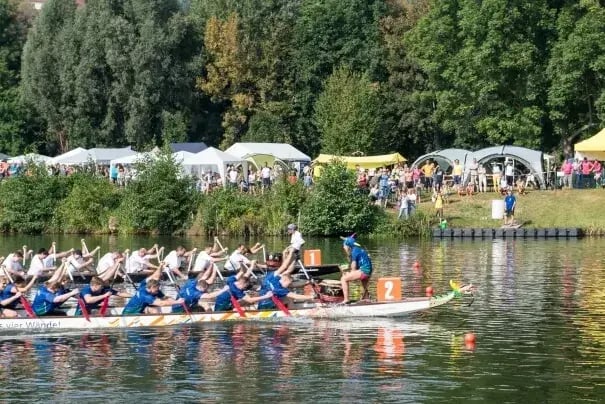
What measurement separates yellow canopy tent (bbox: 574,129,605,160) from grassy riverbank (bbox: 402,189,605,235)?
236cm

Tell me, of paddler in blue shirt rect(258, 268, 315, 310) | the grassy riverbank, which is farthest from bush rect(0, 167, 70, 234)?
paddler in blue shirt rect(258, 268, 315, 310)

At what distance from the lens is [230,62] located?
8544cm

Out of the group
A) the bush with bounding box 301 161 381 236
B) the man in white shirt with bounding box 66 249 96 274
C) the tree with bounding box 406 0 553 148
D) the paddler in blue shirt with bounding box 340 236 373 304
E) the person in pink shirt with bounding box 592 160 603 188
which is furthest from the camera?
the tree with bounding box 406 0 553 148

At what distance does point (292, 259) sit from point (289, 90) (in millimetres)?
54662

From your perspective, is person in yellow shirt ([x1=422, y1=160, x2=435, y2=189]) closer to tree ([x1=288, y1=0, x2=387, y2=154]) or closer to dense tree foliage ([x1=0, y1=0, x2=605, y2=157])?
dense tree foliage ([x1=0, y1=0, x2=605, y2=157])

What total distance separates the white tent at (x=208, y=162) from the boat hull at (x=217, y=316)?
36.4m

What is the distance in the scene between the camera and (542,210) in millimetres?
57219

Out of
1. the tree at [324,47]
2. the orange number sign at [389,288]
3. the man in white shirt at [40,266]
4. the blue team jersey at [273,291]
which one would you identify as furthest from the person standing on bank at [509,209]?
the tree at [324,47]

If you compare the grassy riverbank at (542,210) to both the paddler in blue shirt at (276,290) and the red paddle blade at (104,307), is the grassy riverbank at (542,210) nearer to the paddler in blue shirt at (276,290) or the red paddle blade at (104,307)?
the paddler in blue shirt at (276,290)

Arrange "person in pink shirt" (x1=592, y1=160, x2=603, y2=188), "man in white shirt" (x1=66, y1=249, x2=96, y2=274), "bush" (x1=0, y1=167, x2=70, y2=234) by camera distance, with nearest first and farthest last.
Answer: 1. "man in white shirt" (x1=66, y1=249, x2=96, y2=274)
2. "person in pink shirt" (x1=592, y1=160, x2=603, y2=188)
3. "bush" (x1=0, y1=167, x2=70, y2=234)

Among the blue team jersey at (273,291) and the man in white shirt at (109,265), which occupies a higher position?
the man in white shirt at (109,265)

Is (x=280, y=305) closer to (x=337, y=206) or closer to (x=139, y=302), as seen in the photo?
(x=139, y=302)

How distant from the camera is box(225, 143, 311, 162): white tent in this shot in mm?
70312

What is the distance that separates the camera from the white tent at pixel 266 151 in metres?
70.3
